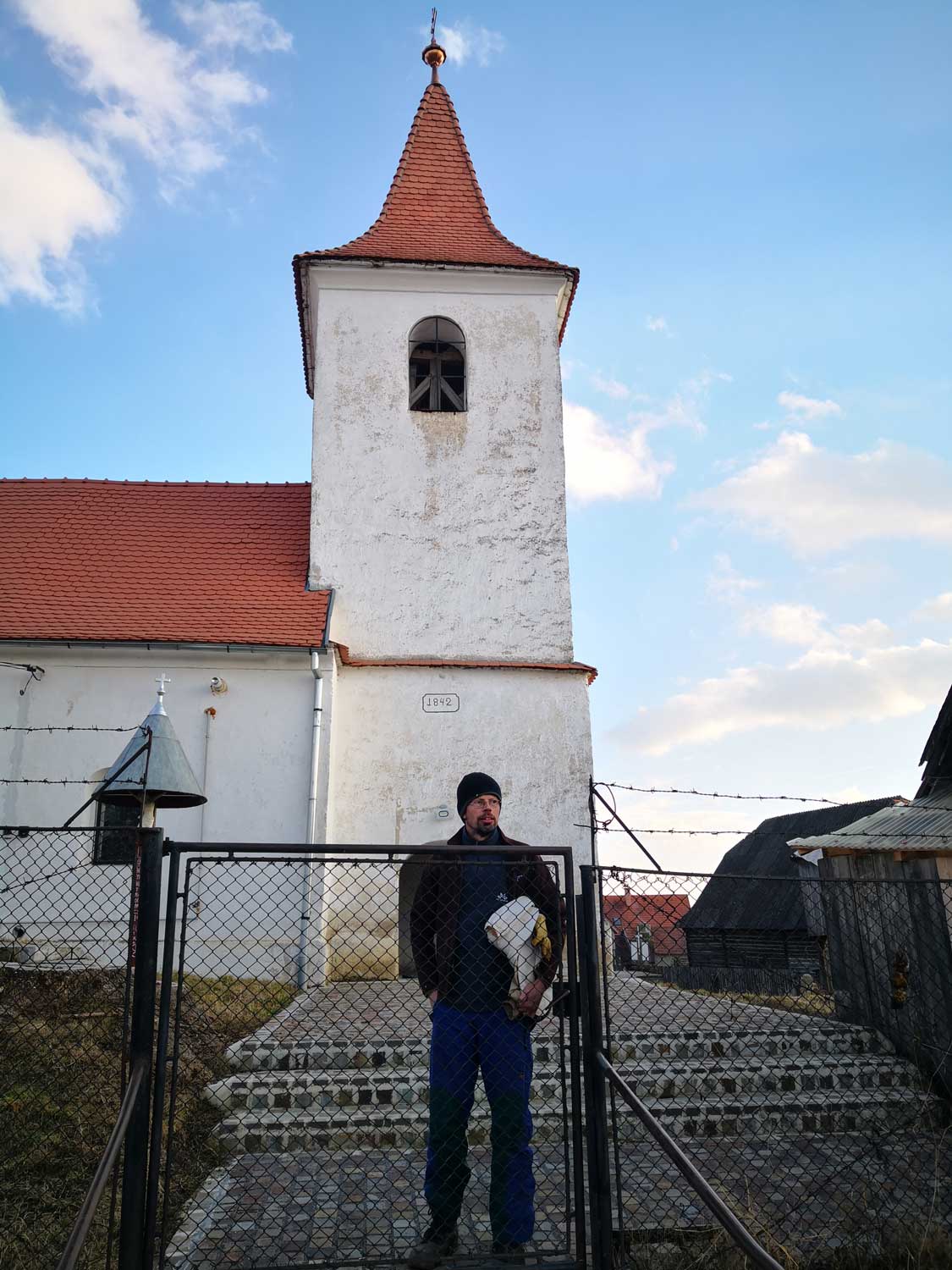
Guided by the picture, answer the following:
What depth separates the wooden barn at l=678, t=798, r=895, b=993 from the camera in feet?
77.3

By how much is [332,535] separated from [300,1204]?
10.4 m

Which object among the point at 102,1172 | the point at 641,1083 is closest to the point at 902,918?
the point at 641,1083

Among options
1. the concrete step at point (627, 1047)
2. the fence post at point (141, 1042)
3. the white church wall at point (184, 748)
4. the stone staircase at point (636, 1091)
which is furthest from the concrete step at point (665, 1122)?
the white church wall at point (184, 748)

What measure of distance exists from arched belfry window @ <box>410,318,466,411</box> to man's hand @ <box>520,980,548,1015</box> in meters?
12.0

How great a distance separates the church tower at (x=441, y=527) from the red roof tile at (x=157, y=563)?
797mm

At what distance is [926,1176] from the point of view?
5562 mm

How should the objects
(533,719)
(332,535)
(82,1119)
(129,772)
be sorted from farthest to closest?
(332,535), (533,719), (129,772), (82,1119)

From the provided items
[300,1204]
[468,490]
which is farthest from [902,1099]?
[468,490]

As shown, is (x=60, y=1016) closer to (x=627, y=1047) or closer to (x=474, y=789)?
(x=627, y=1047)

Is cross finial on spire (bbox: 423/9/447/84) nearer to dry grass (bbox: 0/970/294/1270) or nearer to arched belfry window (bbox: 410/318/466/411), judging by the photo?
arched belfry window (bbox: 410/318/466/411)

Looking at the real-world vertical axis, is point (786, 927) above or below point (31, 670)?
below

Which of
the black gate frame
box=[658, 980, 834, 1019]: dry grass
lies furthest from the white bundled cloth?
box=[658, 980, 834, 1019]: dry grass

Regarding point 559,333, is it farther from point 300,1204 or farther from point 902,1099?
point 300,1204

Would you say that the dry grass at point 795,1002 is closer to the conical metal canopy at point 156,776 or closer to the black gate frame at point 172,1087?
the black gate frame at point 172,1087
